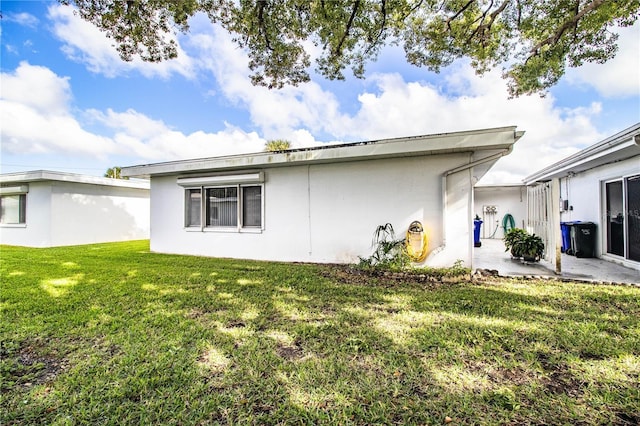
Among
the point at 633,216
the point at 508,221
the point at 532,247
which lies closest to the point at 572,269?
the point at 532,247

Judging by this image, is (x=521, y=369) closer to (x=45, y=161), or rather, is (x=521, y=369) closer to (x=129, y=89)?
(x=129, y=89)

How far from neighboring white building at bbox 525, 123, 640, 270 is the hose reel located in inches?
102

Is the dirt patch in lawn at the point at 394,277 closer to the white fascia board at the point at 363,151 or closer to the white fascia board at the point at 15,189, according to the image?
the white fascia board at the point at 363,151

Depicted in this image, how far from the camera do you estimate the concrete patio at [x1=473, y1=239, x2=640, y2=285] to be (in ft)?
18.2

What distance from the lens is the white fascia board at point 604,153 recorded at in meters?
5.36

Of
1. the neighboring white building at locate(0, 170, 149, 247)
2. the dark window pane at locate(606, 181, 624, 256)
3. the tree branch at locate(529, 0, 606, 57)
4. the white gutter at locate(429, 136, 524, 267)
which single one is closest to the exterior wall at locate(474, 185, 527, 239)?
the dark window pane at locate(606, 181, 624, 256)

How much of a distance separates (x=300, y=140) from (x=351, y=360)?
21145 mm

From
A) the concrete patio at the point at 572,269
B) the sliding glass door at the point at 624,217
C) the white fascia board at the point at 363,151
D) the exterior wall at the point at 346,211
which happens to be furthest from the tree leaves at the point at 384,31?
the concrete patio at the point at 572,269

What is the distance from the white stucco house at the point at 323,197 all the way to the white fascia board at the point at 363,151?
2 centimetres

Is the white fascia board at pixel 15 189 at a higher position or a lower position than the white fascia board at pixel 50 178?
lower

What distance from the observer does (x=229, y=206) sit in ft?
28.7

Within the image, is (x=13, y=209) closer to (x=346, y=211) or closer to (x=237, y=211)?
(x=237, y=211)

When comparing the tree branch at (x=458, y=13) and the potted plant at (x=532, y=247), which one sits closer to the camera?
the potted plant at (x=532, y=247)

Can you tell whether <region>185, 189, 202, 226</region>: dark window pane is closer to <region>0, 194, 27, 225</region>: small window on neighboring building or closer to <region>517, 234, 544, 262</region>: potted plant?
<region>0, 194, 27, 225</region>: small window on neighboring building
